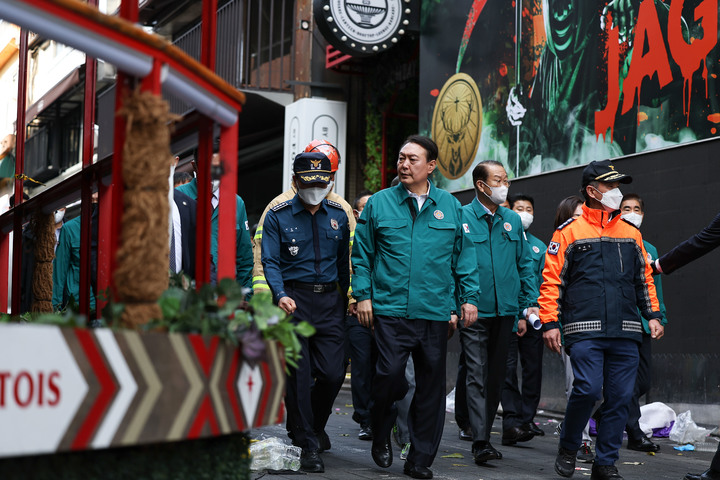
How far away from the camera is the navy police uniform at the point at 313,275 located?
22.7 feet

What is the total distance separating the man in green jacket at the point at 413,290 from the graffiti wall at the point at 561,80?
3912 millimetres

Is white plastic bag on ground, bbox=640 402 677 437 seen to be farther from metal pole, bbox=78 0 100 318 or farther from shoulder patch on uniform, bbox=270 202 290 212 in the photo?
metal pole, bbox=78 0 100 318

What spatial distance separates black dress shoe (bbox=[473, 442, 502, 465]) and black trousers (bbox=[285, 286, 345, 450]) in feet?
3.51

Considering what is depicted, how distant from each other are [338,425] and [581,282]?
12.8 feet

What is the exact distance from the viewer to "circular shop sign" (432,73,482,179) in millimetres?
14001

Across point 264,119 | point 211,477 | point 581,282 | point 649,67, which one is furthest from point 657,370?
point 264,119

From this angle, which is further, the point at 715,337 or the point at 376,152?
the point at 376,152

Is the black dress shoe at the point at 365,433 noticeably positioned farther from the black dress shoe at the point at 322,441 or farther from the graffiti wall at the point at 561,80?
the graffiti wall at the point at 561,80

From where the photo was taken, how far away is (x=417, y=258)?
258 inches

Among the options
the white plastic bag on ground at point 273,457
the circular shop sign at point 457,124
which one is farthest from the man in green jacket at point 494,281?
the circular shop sign at point 457,124

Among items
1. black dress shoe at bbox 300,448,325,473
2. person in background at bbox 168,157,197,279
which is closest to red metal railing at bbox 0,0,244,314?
person in background at bbox 168,157,197,279

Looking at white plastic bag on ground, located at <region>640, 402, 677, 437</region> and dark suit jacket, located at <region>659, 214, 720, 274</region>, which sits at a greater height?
dark suit jacket, located at <region>659, 214, 720, 274</region>

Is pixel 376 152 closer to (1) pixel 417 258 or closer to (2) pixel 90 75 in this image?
(1) pixel 417 258

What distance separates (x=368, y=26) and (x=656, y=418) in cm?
827
